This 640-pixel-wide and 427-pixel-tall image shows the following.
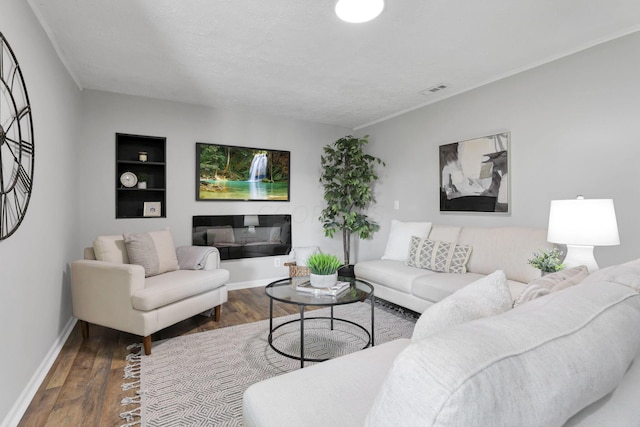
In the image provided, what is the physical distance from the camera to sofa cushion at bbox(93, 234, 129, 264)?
2.69 meters

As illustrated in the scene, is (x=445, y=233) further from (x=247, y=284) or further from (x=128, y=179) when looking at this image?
(x=128, y=179)

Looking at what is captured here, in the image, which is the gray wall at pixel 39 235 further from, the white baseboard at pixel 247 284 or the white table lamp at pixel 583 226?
the white table lamp at pixel 583 226

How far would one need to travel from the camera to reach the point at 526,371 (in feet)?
1.71

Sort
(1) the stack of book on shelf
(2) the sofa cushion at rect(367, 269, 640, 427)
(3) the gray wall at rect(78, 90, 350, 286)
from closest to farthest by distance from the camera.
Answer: (2) the sofa cushion at rect(367, 269, 640, 427) → (1) the stack of book on shelf → (3) the gray wall at rect(78, 90, 350, 286)

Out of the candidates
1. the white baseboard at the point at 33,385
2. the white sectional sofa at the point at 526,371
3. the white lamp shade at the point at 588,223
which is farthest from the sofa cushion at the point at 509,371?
the white baseboard at the point at 33,385

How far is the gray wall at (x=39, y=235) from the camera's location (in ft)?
5.41

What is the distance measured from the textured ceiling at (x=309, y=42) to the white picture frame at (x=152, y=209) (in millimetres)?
1218

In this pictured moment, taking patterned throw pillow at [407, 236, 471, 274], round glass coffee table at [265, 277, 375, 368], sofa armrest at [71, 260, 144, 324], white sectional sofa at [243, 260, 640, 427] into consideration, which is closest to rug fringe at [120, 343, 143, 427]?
sofa armrest at [71, 260, 144, 324]

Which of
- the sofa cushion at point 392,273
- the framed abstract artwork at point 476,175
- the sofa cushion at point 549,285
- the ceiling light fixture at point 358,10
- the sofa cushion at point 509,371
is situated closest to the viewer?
the sofa cushion at point 509,371

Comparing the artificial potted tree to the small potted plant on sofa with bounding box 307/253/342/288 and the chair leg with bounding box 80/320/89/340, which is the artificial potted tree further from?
the chair leg with bounding box 80/320/89/340

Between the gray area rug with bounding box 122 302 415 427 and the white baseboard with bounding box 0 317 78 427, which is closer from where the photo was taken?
the white baseboard with bounding box 0 317 78 427

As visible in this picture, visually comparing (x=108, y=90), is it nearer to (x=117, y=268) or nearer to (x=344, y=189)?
(x=117, y=268)

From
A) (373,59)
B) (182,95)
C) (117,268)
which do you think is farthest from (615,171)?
(182,95)

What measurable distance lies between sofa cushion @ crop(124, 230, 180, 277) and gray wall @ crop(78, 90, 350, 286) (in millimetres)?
856
